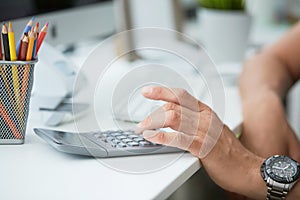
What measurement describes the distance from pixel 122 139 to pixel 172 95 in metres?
0.11

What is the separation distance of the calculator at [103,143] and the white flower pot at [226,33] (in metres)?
0.61

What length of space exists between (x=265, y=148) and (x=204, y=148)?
0.75 ft

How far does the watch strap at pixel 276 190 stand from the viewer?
0.86m

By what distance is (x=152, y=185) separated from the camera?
727mm

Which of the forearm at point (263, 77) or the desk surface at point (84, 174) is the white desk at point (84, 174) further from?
the forearm at point (263, 77)

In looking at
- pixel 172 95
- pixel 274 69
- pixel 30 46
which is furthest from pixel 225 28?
pixel 30 46

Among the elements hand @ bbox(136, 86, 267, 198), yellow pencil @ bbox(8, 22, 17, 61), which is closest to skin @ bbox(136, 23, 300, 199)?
hand @ bbox(136, 86, 267, 198)

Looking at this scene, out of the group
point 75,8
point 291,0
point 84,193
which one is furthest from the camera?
point 291,0

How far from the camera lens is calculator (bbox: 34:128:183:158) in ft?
2.67

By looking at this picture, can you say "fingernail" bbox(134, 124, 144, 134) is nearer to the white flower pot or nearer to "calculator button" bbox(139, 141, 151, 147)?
"calculator button" bbox(139, 141, 151, 147)

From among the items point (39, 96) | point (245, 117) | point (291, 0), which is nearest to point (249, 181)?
point (245, 117)

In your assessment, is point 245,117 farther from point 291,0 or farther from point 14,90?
point 291,0

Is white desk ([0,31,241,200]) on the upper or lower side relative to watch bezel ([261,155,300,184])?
upper

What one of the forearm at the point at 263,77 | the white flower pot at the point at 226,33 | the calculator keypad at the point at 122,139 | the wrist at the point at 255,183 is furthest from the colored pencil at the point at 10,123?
the white flower pot at the point at 226,33
